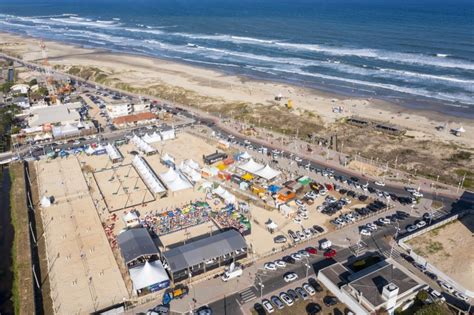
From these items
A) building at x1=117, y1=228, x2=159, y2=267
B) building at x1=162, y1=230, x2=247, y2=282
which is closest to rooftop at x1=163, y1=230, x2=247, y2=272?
building at x1=162, y1=230, x2=247, y2=282

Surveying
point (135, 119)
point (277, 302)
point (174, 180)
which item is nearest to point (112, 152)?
point (174, 180)

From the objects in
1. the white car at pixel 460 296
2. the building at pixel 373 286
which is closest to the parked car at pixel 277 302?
the building at pixel 373 286

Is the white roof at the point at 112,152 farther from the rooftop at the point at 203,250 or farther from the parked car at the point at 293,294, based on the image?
the parked car at the point at 293,294

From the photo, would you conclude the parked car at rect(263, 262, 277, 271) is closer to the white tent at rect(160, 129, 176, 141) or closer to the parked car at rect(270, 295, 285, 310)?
the parked car at rect(270, 295, 285, 310)

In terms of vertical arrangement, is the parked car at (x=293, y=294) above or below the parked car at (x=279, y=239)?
below

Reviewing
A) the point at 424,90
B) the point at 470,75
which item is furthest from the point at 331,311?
the point at 470,75

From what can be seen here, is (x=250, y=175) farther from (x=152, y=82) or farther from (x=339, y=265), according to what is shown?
(x=152, y=82)
